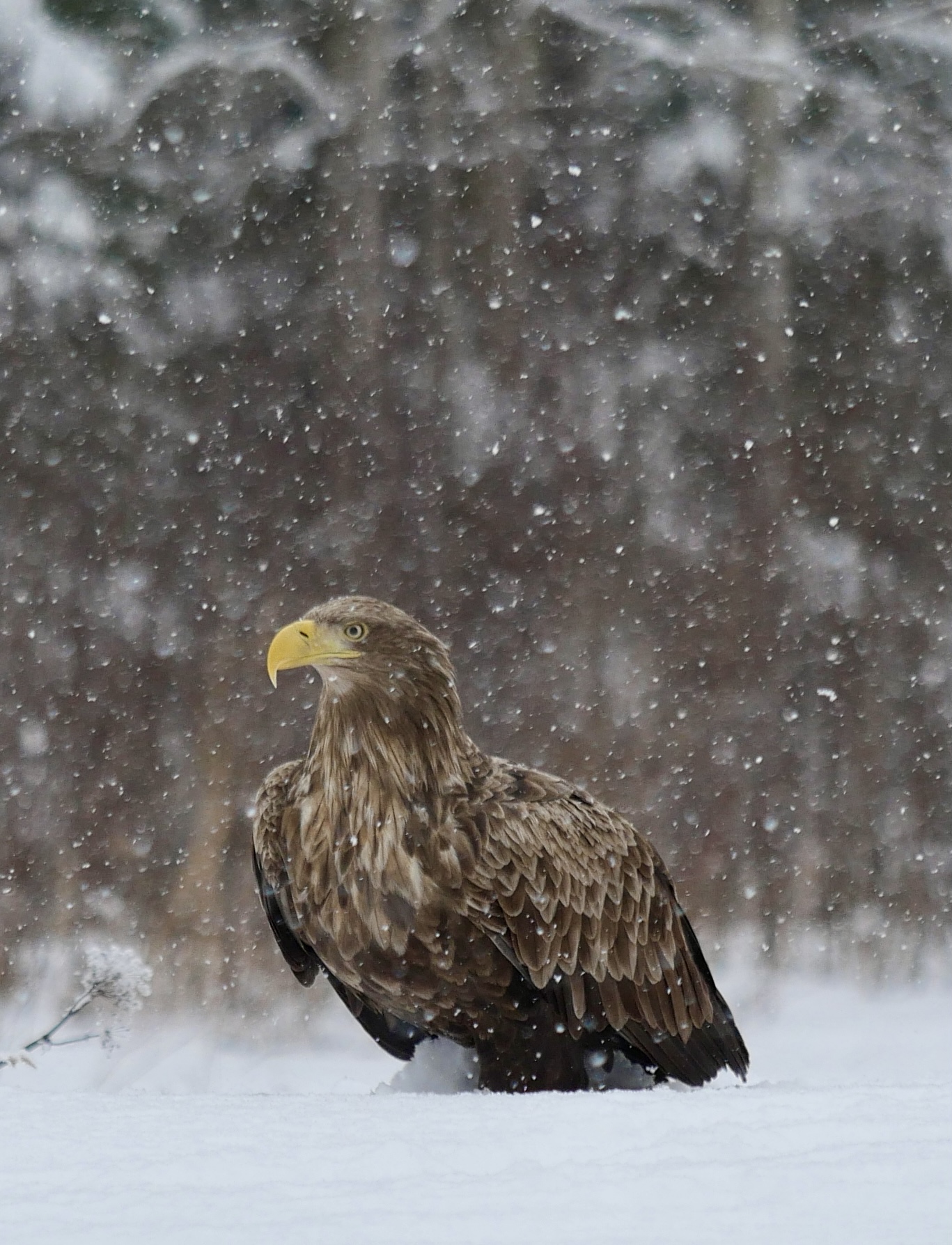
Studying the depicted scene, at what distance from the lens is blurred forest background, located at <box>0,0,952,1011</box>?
500 centimetres

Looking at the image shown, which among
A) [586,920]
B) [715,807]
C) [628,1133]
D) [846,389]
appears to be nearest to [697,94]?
[846,389]

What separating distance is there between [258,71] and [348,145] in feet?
2.04

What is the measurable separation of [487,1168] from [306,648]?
1316mm

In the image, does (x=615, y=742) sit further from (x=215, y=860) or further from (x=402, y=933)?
(x=402, y=933)

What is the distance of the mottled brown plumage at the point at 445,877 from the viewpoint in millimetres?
2305

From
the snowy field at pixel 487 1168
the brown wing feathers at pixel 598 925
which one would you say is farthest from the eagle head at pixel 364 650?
the snowy field at pixel 487 1168

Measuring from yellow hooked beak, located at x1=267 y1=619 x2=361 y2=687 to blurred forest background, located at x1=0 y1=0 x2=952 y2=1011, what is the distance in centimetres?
269

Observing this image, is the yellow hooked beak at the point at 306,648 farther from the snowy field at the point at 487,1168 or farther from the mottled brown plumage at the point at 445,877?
the snowy field at the point at 487,1168

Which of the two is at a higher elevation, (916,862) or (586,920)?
(916,862)

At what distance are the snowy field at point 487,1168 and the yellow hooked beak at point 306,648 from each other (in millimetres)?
879

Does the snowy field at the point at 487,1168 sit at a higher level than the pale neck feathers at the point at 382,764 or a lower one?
lower

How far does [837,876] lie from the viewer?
5023 mm

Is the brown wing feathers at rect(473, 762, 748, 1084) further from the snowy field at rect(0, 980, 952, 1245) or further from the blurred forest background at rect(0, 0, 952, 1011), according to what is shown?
the blurred forest background at rect(0, 0, 952, 1011)

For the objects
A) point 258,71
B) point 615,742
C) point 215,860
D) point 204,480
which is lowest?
point 215,860
